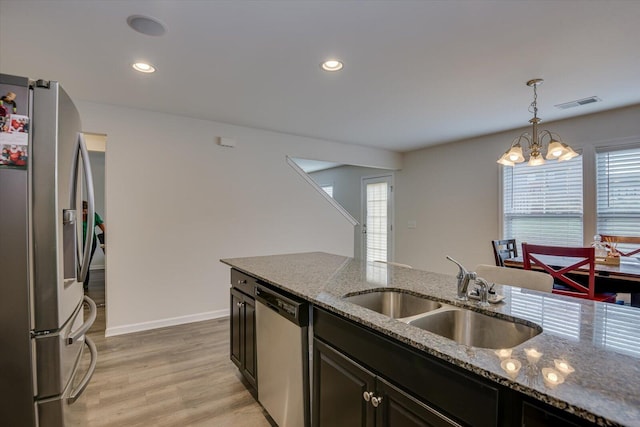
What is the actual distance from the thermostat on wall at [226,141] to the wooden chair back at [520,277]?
10.6 ft

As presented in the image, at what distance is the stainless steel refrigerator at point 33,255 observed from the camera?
1104 mm

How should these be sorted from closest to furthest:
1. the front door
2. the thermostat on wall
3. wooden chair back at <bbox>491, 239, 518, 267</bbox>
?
wooden chair back at <bbox>491, 239, 518, 267</bbox> < the thermostat on wall < the front door

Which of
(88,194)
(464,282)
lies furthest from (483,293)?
(88,194)

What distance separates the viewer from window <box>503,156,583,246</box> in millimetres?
3846

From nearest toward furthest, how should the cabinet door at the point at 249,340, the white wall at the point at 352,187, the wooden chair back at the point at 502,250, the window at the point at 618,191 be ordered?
the cabinet door at the point at 249,340, the wooden chair back at the point at 502,250, the window at the point at 618,191, the white wall at the point at 352,187

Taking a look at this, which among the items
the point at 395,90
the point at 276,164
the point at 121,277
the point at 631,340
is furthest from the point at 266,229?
the point at 631,340

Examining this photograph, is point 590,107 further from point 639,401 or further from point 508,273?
point 639,401

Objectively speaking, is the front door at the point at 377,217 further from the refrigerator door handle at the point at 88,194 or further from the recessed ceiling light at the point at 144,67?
the refrigerator door handle at the point at 88,194

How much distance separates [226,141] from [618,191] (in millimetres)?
4605

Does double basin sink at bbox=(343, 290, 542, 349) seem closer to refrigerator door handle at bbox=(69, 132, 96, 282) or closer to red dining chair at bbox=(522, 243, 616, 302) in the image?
refrigerator door handle at bbox=(69, 132, 96, 282)

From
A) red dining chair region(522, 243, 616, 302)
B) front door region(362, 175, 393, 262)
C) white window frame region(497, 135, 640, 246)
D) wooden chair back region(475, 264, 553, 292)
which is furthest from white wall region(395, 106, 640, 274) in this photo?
wooden chair back region(475, 264, 553, 292)

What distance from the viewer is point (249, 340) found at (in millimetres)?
2217

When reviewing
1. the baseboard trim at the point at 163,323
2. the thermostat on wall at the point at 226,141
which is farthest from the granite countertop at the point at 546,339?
the thermostat on wall at the point at 226,141

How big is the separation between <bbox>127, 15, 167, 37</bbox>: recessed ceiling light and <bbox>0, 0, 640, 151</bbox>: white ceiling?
4cm
